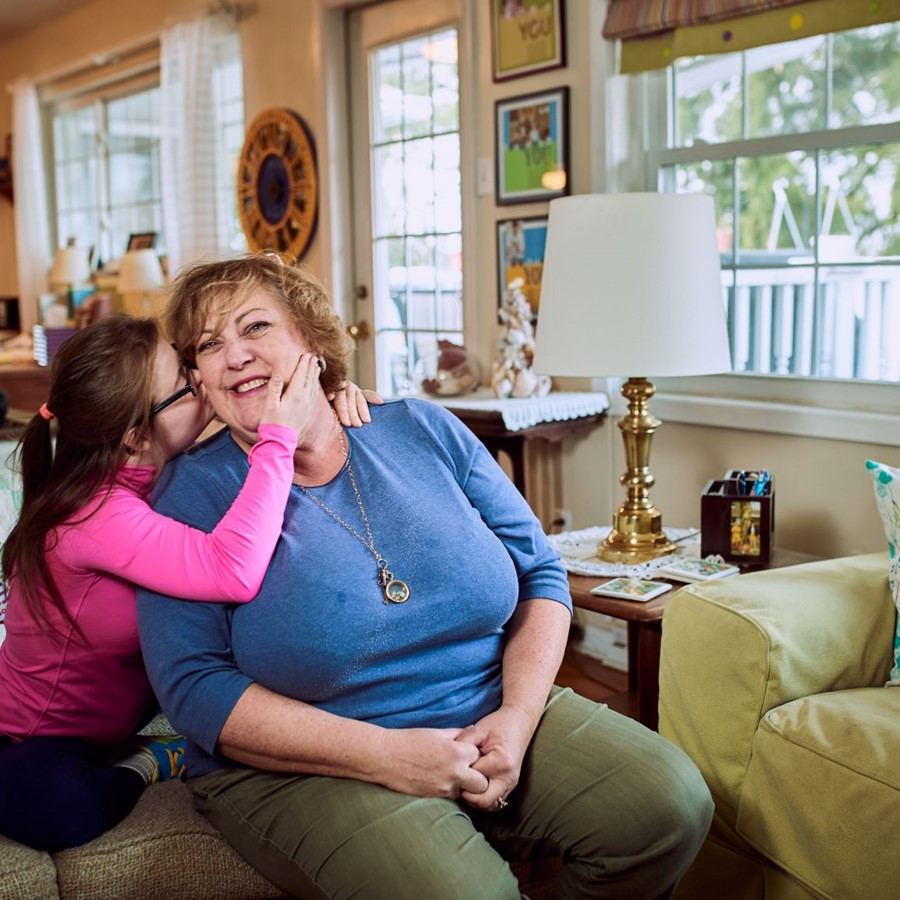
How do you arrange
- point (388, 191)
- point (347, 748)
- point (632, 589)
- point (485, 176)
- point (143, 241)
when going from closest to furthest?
point (347, 748) < point (632, 589) < point (485, 176) < point (388, 191) < point (143, 241)

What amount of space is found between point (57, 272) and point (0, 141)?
1692mm

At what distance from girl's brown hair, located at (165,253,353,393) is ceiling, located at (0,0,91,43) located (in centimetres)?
515

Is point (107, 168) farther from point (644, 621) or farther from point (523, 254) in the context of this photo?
point (644, 621)

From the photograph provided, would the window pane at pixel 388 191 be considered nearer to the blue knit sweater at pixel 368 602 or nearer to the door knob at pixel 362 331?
the door knob at pixel 362 331

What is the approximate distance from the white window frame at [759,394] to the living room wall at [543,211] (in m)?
0.04

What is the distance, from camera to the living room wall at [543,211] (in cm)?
264

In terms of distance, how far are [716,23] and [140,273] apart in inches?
140

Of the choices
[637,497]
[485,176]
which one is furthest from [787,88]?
[637,497]

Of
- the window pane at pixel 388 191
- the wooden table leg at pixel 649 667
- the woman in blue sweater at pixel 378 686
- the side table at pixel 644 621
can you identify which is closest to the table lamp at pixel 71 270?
the window pane at pixel 388 191

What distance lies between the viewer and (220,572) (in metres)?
1.37

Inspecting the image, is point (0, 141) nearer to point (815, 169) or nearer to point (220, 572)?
point (815, 169)

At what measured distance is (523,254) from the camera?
3.42 meters

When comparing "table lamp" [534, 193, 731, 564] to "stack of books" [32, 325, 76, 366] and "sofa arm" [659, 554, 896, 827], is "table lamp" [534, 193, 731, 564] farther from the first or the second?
"stack of books" [32, 325, 76, 366]

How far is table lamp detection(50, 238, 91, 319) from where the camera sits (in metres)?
6.23
